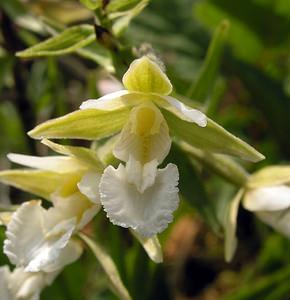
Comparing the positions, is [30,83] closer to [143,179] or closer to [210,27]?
[210,27]

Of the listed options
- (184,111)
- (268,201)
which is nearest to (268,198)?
(268,201)

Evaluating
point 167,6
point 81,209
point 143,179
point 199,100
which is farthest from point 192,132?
point 167,6

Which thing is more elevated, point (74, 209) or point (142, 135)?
point (142, 135)

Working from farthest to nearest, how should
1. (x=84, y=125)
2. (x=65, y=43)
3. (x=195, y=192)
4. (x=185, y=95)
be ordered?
1. (x=185, y=95)
2. (x=195, y=192)
3. (x=65, y=43)
4. (x=84, y=125)

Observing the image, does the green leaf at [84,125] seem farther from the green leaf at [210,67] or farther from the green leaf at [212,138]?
the green leaf at [210,67]

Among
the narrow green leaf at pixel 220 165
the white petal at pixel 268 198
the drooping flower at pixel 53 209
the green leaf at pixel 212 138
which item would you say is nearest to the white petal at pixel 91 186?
the drooping flower at pixel 53 209

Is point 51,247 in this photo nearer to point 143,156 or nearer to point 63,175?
point 63,175
